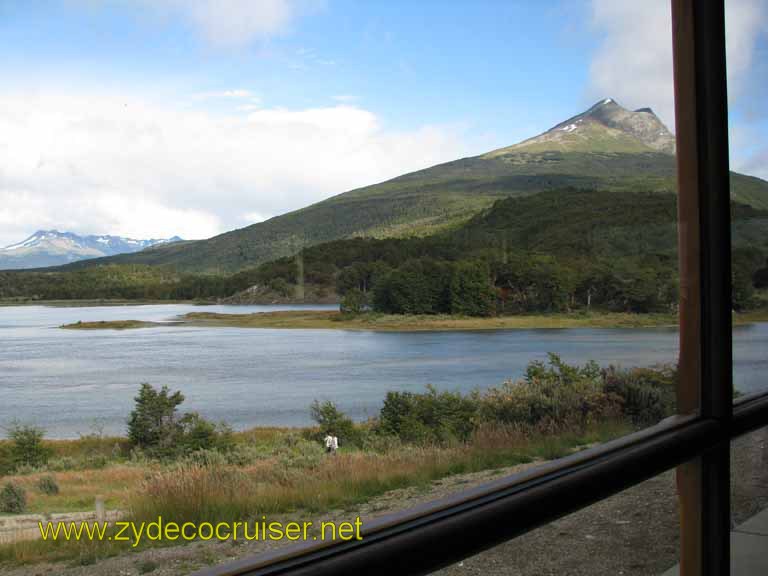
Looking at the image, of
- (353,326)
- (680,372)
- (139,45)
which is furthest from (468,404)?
(139,45)

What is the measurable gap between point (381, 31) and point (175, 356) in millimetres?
612

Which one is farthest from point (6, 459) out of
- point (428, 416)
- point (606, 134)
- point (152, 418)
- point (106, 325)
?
point (606, 134)

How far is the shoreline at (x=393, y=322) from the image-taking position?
1.18 m

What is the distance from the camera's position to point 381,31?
1.21 metres

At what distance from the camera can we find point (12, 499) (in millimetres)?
722

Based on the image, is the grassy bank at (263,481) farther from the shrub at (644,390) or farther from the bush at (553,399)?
the shrub at (644,390)

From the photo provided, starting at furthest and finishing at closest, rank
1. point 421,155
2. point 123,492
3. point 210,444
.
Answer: point 421,155
point 210,444
point 123,492

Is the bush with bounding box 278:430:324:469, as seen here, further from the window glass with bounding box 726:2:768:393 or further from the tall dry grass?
the window glass with bounding box 726:2:768:393

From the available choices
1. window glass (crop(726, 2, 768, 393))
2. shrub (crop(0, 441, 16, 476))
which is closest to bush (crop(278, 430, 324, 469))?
shrub (crop(0, 441, 16, 476))

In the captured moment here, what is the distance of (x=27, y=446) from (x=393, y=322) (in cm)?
76

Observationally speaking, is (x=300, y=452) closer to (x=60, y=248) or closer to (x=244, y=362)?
(x=244, y=362)

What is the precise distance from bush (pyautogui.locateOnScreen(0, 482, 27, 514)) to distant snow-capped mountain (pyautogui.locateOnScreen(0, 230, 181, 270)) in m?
0.32

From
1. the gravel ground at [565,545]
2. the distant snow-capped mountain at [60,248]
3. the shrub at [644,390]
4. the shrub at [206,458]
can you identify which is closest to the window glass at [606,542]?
the gravel ground at [565,545]

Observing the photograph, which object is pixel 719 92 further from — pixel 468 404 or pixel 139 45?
pixel 139 45
